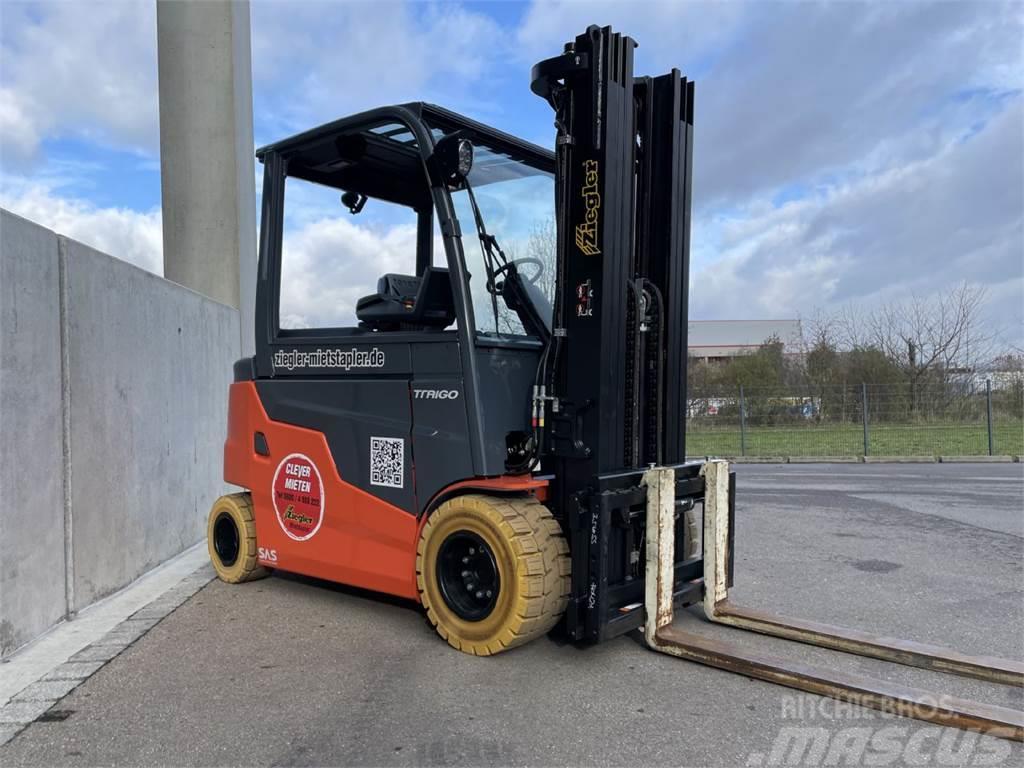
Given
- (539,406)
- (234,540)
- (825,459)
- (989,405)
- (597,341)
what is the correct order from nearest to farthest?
(597,341)
(539,406)
(234,540)
(825,459)
(989,405)

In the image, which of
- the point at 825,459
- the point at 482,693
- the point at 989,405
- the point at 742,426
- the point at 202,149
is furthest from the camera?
the point at 742,426

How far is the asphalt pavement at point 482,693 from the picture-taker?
3197mm

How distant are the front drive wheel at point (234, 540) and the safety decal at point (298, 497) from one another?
17.9 inches

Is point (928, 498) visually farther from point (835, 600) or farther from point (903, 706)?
point (903, 706)

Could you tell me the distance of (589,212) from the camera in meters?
4.29

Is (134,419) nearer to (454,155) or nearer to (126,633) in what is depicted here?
(126,633)

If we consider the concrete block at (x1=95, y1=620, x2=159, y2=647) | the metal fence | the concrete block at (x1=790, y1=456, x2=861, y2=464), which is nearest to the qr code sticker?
the concrete block at (x1=95, y1=620, x2=159, y2=647)

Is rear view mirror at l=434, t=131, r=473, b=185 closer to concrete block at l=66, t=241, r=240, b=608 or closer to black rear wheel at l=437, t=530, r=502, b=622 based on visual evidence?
black rear wheel at l=437, t=530, r=502, b=622

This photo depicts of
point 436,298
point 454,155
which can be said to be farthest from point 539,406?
point 454,155

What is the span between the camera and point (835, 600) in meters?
5.50

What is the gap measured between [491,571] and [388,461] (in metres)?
0.93

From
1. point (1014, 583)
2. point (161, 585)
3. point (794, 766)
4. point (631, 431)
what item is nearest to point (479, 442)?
point (631, 431)

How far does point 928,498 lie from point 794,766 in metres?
8.70

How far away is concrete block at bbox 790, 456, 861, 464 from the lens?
17.4 meters
